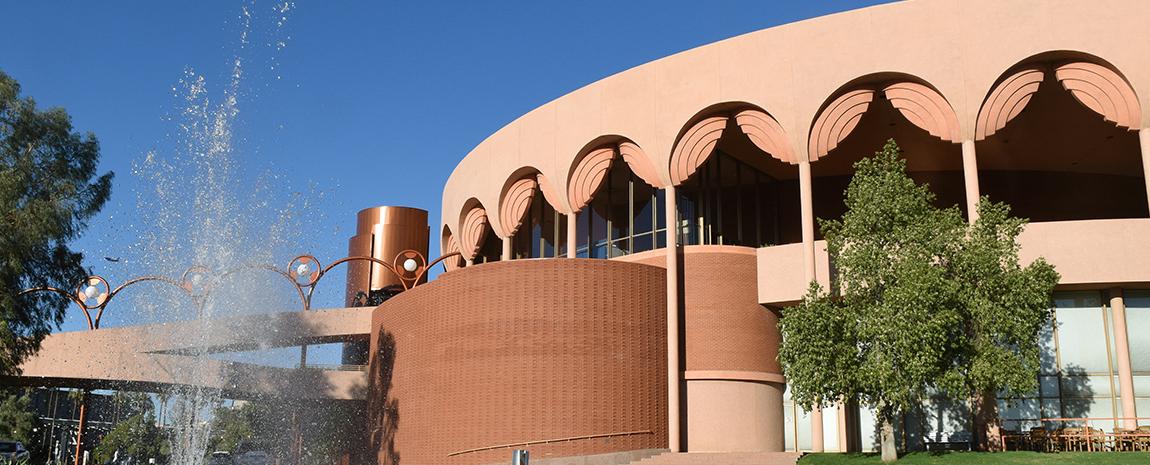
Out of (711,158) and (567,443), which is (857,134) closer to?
(711,158)

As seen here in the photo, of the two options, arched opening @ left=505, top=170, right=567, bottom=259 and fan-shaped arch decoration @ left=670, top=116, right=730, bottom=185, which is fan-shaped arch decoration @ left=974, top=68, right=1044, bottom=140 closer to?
fan-shaped arch decoration @ left=670, top=116, right=730, bottom=185

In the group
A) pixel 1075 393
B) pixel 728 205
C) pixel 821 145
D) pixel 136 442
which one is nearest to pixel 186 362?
pixel 728 205

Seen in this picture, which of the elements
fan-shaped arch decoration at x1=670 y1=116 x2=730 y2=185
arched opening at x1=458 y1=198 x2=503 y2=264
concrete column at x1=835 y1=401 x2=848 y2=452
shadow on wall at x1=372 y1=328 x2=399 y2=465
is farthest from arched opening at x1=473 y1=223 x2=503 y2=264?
concrete column at x1=835 y1=401 x2=848 y2=452

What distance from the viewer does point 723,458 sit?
84.5 feet

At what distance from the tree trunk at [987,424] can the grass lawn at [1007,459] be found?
105 inches

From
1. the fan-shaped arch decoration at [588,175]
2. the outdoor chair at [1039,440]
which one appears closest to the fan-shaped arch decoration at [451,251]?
the fan-shaped arch decoration at [588,175]

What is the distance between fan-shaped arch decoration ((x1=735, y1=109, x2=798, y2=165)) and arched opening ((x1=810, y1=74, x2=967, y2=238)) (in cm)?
78

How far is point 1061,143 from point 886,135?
5.65 m

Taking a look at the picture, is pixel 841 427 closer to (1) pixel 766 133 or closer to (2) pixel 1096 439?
(2) pixel 1096 439

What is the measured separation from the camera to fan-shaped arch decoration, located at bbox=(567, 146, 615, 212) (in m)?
32.5

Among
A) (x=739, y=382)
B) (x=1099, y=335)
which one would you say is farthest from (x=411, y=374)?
(x=1099, y=335)

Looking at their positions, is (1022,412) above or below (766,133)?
below

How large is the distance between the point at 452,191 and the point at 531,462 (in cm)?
1768

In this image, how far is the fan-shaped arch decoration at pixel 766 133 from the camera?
2908 cm
